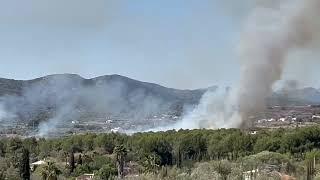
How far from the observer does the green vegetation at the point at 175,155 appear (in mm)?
47469

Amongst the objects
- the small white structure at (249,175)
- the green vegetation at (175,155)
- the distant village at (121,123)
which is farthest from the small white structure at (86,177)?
the distant village at (121,123)

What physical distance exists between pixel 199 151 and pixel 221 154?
404 cm

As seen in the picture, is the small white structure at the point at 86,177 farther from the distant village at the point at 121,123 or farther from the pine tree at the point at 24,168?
the distant village at the point at 121,123

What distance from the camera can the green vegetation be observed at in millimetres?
47469

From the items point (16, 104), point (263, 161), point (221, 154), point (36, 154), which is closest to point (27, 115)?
point (16, 104)

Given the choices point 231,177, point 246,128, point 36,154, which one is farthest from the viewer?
point 246,128

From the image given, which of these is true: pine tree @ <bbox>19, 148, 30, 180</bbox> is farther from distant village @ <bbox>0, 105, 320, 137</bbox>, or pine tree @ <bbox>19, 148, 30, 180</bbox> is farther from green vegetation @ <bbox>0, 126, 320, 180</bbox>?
distant village @ <bbox>0, 105, 320, 137</bbox>

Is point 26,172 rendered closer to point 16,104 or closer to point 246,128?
point 246,128

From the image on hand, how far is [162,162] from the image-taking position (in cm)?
6650

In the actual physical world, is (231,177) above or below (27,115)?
below

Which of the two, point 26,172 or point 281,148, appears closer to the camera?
point 26,172

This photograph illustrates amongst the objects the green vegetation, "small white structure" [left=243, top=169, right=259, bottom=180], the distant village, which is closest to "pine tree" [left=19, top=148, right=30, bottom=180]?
the green vegetation

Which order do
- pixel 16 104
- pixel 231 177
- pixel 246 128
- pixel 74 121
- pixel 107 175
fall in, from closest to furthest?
pixel 231 177 → pixel 107 175 → pixel 246 128 → pixel 74 121 → pixel 16 104

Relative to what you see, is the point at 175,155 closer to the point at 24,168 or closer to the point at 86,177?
the point at 86,177
